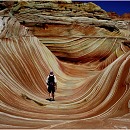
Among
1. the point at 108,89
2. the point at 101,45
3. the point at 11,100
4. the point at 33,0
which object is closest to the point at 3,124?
the point at 11,100

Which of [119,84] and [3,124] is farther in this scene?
[119,84]

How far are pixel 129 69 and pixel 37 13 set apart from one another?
548 inches

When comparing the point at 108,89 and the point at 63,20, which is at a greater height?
the point at 63,20

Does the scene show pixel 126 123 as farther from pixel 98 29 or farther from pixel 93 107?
Result: pixel 98 29

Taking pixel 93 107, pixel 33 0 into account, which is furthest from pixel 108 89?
pixel 33 0

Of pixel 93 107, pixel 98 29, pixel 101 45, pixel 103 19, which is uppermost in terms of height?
pixel 103 19

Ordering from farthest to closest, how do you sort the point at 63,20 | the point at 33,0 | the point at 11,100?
the point at 33,0
the point at 63,20
the point at 11,100

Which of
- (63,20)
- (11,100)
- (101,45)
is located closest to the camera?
(11,100)

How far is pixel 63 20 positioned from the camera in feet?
74.8

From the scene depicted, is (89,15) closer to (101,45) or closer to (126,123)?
(101,45)

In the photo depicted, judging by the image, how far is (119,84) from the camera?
9625mm

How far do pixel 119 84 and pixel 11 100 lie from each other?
264 cm

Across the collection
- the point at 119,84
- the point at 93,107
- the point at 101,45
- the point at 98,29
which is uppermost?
the point at 98,29

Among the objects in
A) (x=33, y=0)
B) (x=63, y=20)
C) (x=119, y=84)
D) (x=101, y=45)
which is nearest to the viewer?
(x=119, y=84)
